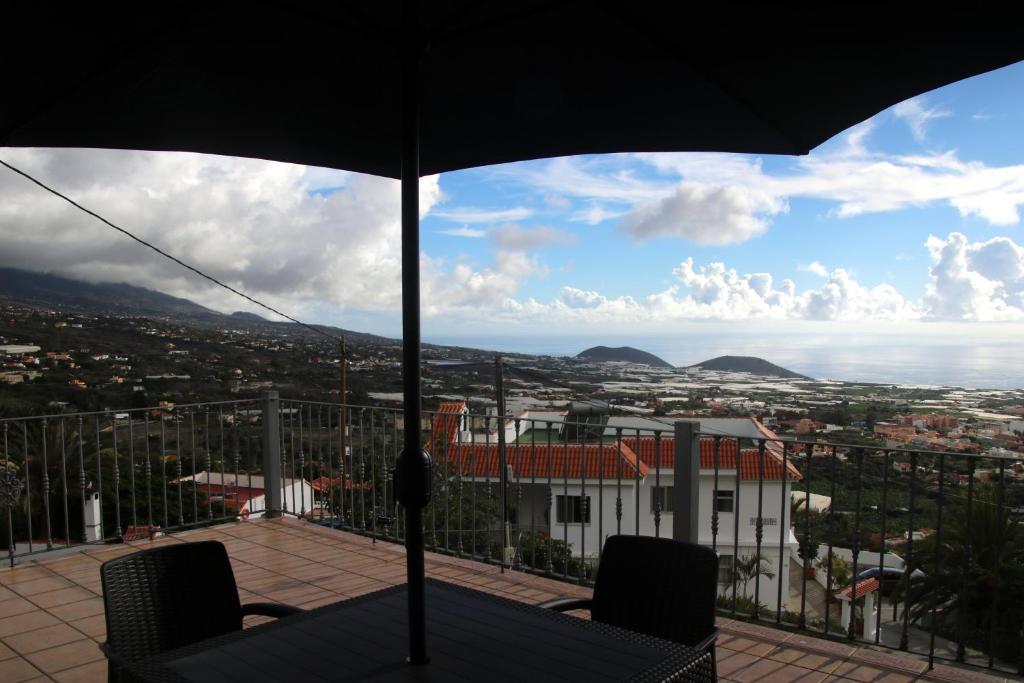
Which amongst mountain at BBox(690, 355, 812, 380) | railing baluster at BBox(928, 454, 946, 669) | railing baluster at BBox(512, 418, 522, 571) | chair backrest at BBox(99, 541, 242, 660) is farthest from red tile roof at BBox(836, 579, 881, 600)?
mountain at BBox(690, 355, 812, 380)

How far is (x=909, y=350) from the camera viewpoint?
798 centimetres

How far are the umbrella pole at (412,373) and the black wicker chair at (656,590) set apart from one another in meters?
0.56

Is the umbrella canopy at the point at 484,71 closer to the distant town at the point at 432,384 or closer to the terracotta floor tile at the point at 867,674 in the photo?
the distant town at the point at 432,384

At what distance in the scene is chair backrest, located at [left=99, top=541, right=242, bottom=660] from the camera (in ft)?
5.91

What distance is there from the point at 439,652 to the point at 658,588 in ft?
2.37

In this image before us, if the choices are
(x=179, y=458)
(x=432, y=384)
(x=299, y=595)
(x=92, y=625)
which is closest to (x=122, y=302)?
(x=179, y=458)

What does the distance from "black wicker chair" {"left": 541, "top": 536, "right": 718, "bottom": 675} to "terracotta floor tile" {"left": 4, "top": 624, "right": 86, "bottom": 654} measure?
2.79 m

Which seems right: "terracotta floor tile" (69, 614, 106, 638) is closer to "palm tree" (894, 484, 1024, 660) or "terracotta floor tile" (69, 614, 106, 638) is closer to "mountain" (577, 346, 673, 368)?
"palm tree" (894, 484, 1024, 660)

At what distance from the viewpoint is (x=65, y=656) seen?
3.15 m

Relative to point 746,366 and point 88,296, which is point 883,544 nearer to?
point 746,366

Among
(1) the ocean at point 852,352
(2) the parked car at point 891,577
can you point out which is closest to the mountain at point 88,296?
(1) the ocean at point 852,352

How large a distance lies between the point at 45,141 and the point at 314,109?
0.96 m

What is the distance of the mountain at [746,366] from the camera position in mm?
8266

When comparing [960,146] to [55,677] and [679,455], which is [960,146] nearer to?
[679,455]
